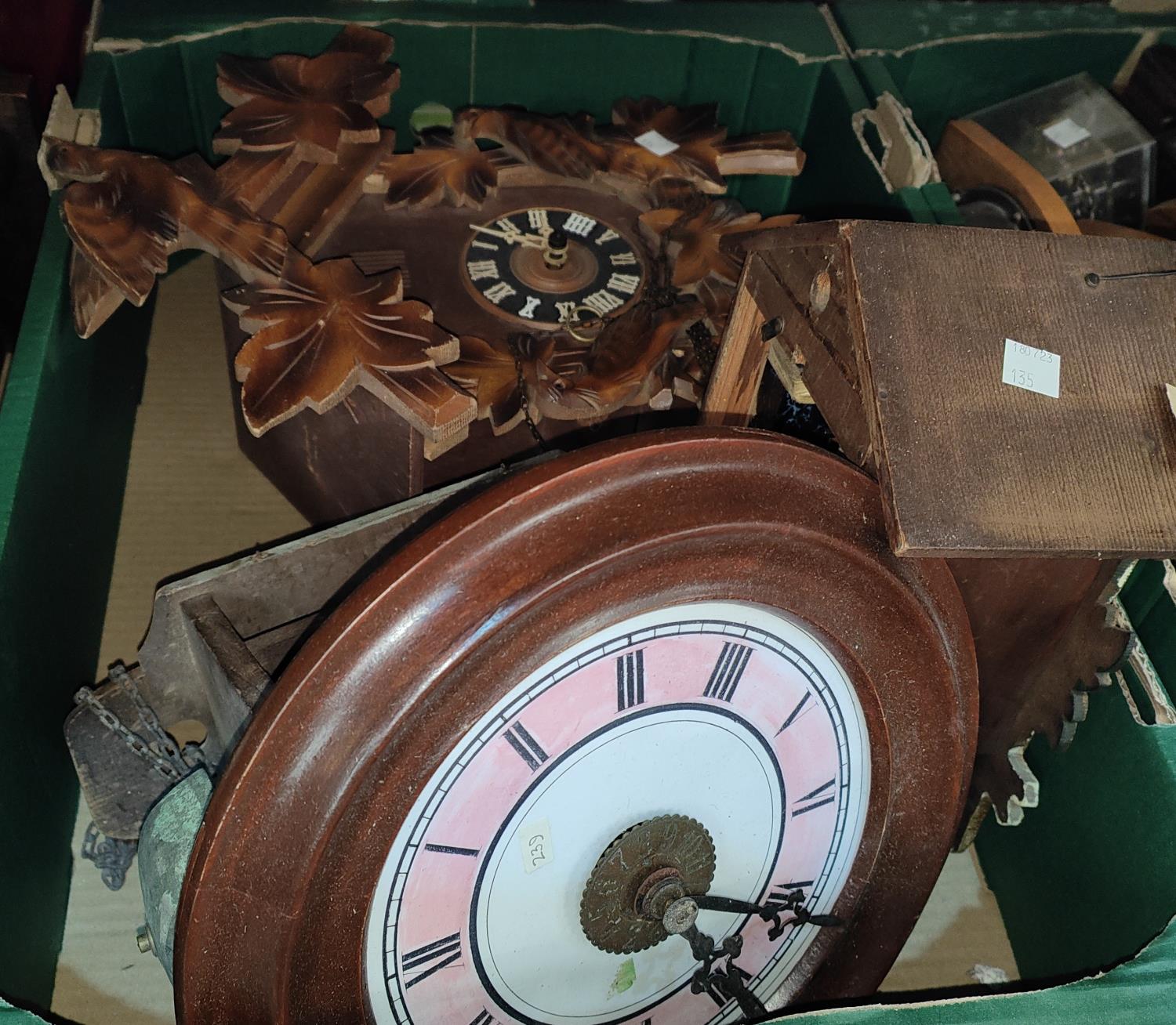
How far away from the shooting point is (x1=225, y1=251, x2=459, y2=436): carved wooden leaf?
127cm

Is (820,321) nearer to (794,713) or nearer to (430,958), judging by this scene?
(794,713)

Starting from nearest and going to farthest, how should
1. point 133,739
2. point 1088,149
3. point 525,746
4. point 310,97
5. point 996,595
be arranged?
point 525,746 < point 996,595 < point 133,739 < point 310,97 < point 1088,149

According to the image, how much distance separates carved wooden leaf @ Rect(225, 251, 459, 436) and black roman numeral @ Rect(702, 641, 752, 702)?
57 centimetres

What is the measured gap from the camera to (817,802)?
3.18 feet

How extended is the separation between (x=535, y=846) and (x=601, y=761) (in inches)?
3.0

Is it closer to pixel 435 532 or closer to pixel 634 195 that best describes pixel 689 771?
pixel 435 532

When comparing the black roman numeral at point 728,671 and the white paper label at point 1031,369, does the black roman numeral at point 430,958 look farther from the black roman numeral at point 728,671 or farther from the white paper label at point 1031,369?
the white paper label at point 1031,369

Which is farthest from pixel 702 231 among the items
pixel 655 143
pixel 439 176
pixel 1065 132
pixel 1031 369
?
pixel 1031 369

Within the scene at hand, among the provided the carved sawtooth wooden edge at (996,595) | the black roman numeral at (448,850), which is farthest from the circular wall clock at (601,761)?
the carved sawtooth wooden edge at (996,595)

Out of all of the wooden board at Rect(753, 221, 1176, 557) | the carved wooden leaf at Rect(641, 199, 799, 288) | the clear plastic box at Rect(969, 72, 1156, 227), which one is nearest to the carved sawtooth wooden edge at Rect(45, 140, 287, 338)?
the carved wooden leaf at Rect(641, 199, 799, 288)

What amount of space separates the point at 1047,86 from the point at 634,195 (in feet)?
2.17

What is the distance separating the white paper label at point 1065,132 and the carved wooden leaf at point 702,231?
0.46 m

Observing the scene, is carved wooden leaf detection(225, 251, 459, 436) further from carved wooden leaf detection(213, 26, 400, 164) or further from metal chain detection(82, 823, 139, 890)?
metal chain detection(82, 823, 139, 890)

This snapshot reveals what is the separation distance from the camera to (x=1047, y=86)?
1.82m
